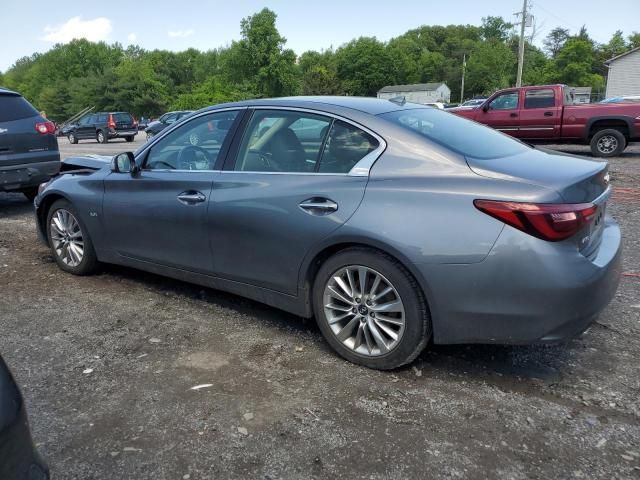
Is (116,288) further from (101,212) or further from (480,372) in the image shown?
(480,372)

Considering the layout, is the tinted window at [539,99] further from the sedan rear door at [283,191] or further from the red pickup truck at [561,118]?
the sedan rear door at [283,191]

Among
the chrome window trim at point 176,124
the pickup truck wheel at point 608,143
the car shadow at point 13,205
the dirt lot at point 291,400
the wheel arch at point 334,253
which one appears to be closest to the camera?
the dirt lot at point 291,400

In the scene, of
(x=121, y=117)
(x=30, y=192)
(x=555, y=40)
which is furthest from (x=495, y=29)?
(x=30, y=192)

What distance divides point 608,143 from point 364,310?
40.6ft

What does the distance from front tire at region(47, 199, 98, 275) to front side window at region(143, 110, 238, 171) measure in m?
1.03

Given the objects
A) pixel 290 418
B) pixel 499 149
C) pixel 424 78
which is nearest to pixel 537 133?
pixel 499 149

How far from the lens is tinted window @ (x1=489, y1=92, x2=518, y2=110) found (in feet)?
46.4

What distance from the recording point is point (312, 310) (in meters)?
3.38

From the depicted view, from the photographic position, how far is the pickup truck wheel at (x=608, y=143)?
1282cm

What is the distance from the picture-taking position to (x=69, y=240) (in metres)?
4.84

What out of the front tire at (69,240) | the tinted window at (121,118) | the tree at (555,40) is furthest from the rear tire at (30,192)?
the tree at (555,40)

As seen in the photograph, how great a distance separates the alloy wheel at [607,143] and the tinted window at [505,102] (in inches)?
90.8

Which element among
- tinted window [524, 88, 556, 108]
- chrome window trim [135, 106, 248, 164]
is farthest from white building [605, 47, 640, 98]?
chrome window trim [135, 106, 248, 164]

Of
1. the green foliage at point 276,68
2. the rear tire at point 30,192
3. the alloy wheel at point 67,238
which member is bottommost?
the rear tire at point 30,192
